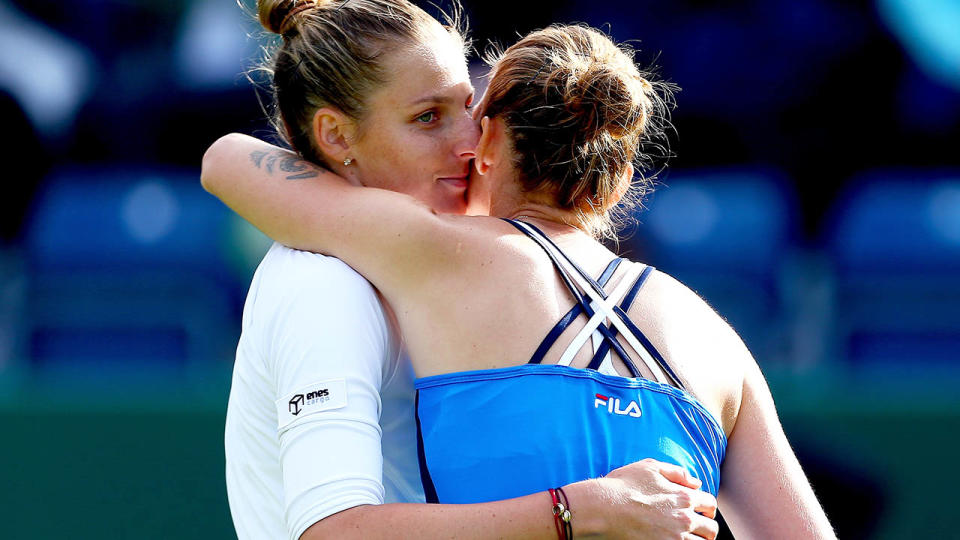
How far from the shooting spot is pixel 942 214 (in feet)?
23.8

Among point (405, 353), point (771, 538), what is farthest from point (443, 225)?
point (771, 538)

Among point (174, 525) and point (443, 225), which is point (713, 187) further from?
point (443, 225)

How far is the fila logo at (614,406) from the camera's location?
1927 millimetres

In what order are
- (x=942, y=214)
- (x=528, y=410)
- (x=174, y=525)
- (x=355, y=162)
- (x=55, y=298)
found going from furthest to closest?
1. (x=942, y=214)
2. (x=55, y=298)
3. (x=174, y=525)
4. (x=355, y=162)
5. (x=528, y=410)

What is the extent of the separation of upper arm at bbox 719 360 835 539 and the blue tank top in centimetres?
19

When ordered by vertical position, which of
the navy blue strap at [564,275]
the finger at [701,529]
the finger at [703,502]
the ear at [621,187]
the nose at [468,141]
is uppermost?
the nose at [468,141]

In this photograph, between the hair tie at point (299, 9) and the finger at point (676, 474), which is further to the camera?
the hair tie at point (299, 9)

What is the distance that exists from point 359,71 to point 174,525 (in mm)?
2512

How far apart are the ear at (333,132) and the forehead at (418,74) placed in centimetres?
9

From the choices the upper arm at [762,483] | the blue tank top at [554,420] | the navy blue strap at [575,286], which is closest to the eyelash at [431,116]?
the navy blue strap at [575,286]

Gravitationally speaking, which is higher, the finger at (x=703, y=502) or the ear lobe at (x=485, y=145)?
the ear lobe at (x=485, y=145)

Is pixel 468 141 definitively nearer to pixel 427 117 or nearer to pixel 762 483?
pixel 427 117

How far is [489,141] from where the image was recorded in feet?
7.38

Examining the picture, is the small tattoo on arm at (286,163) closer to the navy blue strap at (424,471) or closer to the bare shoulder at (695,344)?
the navy blue strap at (424,471)
